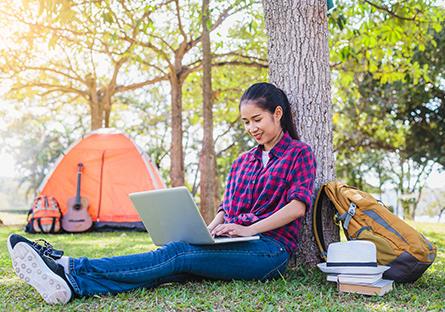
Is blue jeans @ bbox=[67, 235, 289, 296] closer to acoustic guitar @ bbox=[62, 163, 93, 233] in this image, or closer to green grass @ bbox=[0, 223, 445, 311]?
green grass @ bbox=[0, 223, 445, 311]

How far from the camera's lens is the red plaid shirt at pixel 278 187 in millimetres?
2262

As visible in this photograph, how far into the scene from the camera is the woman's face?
2.36 meters

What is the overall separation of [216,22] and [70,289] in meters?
5.03

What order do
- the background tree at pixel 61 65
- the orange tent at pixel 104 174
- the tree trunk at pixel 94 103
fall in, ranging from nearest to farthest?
1. the orange tent at pixel 104 174
2. the background tree at pixel 61 65
3. the tree trunk at pixel 94 103

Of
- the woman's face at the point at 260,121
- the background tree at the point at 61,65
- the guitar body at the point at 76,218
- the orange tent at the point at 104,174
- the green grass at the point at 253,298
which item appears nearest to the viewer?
the green grass at the point at 253,298

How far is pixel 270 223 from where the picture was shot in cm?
217

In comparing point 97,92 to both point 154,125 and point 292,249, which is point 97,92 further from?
point 292,249

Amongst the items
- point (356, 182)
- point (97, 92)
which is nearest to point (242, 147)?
point (356, 182)

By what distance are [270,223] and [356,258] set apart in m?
0.38

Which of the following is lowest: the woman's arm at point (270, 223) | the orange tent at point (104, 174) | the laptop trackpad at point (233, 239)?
the orange tent at point (104, 174)

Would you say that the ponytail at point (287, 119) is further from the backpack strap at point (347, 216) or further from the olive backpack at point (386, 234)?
the backpack strap at point (347, 216)

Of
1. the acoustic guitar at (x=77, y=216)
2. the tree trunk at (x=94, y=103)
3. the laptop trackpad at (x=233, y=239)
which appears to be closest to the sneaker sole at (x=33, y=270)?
the laptop trackpad at (x=233, y=239)

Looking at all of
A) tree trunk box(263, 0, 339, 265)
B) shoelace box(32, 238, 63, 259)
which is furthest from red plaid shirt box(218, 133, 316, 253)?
shoelace box(32, 238, 63, 259)

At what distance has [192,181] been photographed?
1686 centimetres
